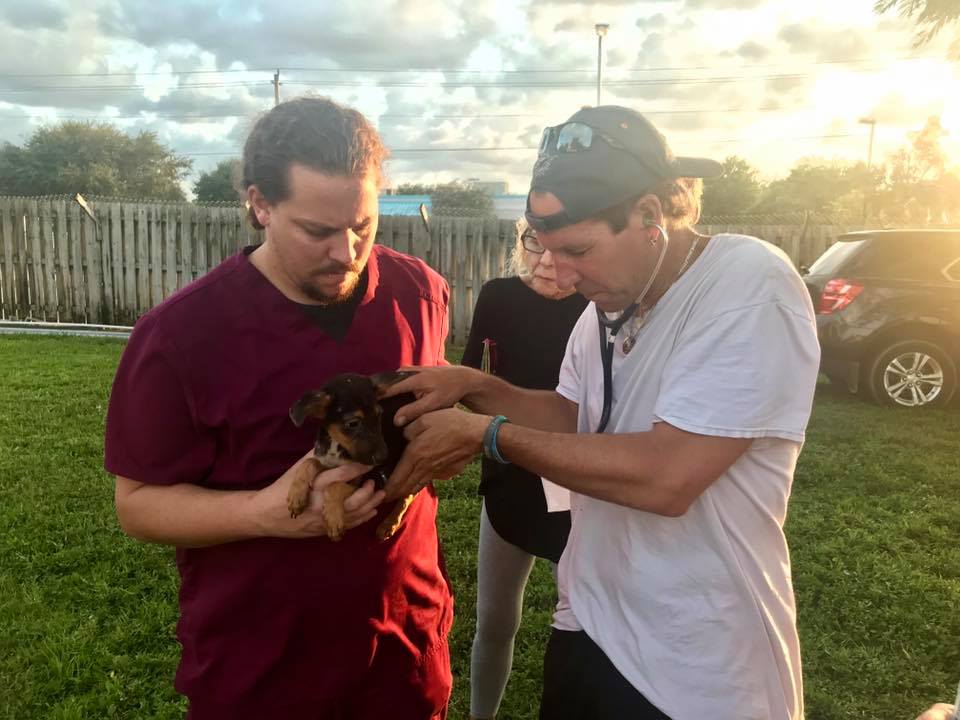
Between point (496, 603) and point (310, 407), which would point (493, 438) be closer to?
point (310, 407)

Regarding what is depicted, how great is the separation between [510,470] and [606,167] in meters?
1.86

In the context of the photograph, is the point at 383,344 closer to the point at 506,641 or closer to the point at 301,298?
Result: the point at 301,298

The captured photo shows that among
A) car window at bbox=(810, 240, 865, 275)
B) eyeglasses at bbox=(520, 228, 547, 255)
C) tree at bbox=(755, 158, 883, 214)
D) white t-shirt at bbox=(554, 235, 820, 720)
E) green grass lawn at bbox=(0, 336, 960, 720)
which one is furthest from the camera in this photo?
tree at bbox=(755, 158, 883, 214)

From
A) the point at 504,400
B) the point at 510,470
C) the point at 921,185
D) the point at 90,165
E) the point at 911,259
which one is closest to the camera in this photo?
the point at 504,400

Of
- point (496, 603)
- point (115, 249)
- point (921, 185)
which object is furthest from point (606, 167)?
point (921, 185)

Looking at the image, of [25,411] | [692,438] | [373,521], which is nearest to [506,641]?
[373,521]

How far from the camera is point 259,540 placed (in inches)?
82.0

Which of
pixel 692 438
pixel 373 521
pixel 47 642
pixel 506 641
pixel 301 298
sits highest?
pixel 301 298

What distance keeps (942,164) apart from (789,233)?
2363 cm

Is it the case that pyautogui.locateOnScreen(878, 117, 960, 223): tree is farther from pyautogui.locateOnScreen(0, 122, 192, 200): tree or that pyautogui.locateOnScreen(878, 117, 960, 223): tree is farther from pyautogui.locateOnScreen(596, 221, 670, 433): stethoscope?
pyautogui.locateOnScreen(0, 122, 192, 200): tree

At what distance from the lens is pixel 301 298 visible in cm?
214

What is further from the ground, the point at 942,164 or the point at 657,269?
the point at 942,164

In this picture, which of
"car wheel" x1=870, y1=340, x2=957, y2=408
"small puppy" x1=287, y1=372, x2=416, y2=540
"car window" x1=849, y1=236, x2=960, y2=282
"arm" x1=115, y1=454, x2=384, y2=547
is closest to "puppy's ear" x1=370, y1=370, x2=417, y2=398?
"small puppy" x1=287, y1=372, x2=416, y2=540

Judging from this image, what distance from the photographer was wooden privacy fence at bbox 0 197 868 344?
13834 millimetres
